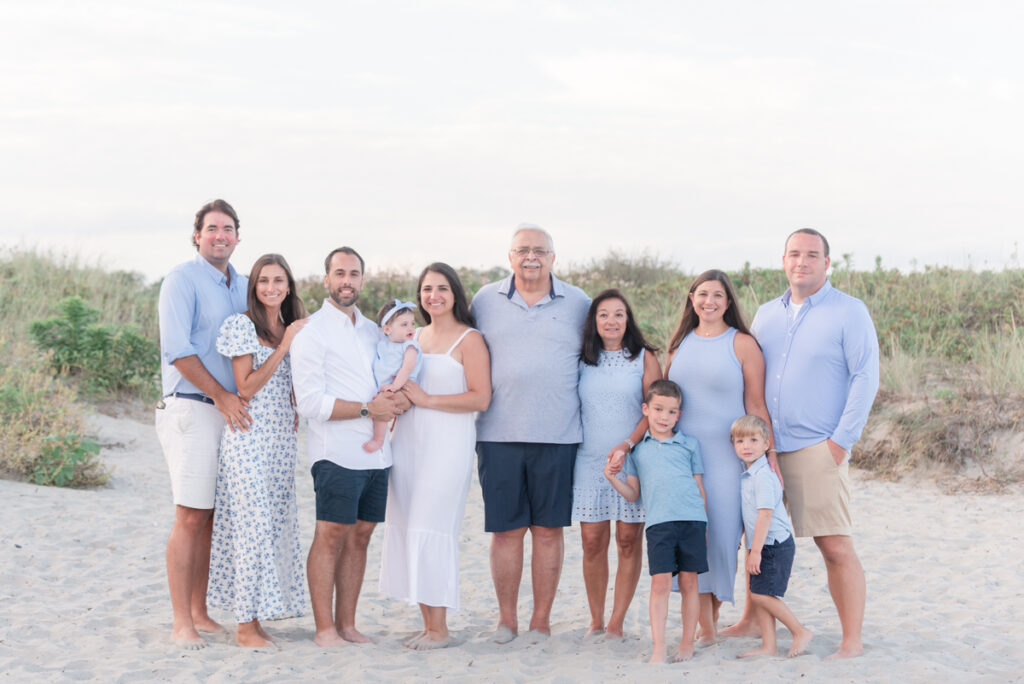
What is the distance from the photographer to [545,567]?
229 inches

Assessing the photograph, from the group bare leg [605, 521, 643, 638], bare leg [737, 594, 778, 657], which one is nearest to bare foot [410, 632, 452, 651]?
bare leg [605, 521, 643, 638]

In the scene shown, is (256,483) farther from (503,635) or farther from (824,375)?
(824,375)

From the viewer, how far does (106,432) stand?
1231cm

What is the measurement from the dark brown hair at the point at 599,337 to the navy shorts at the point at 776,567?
1.37 meters

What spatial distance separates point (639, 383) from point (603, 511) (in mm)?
799

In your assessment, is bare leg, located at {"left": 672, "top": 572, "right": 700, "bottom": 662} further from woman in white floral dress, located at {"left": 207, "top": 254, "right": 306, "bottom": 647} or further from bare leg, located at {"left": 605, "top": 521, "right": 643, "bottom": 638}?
woman in white floral dress, located at {"left": 207, "top": 254, "right": 306, "bottom": 647}

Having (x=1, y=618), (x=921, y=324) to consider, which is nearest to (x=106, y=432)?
(x=1, y=618)

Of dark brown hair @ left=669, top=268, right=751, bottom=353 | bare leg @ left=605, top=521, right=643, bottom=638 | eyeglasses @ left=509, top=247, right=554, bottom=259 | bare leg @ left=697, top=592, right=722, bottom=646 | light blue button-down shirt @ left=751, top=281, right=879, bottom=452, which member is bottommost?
bare leg @ left=697, top=592, right=722, bottom=646

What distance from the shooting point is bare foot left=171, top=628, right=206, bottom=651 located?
5.58 metres

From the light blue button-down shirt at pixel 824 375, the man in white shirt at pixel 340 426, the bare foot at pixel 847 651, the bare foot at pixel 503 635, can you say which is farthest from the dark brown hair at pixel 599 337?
the bare foot at pixel 847 651

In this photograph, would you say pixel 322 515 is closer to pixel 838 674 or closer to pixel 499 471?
pixel 499 471

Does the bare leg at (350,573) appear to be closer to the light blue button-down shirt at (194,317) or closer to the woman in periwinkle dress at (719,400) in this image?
the light blue button-down shirt at (194,317)

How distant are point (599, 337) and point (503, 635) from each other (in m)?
1.96

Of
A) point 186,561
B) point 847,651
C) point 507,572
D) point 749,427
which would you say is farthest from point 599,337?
point 186,561
